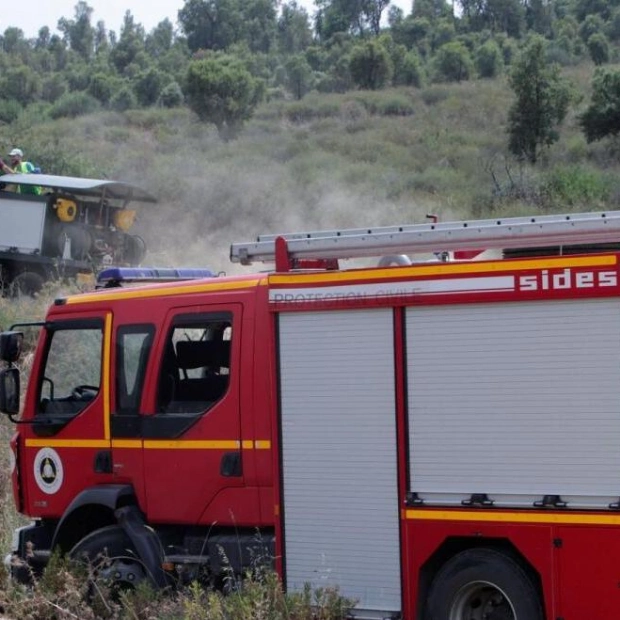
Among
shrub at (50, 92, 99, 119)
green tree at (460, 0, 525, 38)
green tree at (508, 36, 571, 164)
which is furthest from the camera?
green tree at (460, 0, 525, 38)

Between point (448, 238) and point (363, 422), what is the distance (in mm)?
1155

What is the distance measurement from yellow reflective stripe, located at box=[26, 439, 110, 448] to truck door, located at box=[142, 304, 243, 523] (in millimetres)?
402

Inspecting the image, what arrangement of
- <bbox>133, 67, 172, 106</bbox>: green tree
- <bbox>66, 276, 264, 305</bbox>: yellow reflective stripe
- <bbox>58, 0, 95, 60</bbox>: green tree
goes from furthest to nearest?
1. <bbox>58, 0, 95, 60</bbox>: green tree
2. <bbox>133, 67, 172, 106</bbox>: green tree
3. <bbox>66, 276, 264, 305</bbox>: yellow reflective stripe

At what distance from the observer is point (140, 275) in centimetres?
844

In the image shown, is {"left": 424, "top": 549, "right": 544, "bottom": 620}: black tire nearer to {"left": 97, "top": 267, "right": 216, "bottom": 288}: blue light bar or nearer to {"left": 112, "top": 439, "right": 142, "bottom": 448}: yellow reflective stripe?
{"left": 112, "top": 439, "right": 142, "bottom": 448}: yellow reflective stripe

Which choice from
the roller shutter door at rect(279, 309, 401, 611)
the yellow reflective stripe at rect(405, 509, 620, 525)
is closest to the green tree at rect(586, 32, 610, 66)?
the roller shutter door at rect(279, 309, 401, 611)

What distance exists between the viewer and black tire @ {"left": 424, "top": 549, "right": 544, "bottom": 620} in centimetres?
602

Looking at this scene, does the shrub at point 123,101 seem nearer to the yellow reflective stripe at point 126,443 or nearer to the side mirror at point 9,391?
the side mirror at point 9,391

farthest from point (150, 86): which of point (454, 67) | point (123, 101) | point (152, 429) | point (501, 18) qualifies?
point (152, 429)

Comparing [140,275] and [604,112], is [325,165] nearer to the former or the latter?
[604,112]

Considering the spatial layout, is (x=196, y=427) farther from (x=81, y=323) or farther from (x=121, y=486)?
(x=81, y=323)

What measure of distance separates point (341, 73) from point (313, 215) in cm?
2997

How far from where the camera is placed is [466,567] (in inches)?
245

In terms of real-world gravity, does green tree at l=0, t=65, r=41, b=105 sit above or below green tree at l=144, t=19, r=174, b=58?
below
